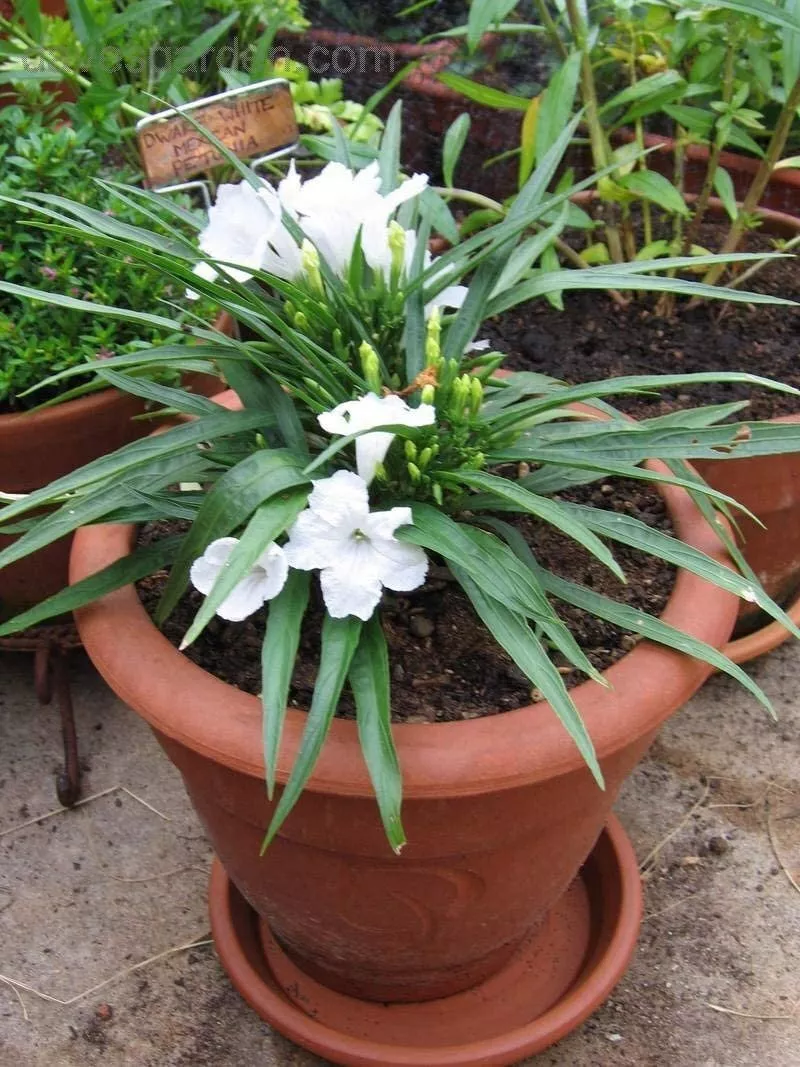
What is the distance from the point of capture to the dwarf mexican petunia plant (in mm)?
860

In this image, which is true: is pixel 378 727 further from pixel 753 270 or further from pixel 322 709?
pixel 753 270

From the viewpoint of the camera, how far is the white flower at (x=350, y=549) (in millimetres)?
856

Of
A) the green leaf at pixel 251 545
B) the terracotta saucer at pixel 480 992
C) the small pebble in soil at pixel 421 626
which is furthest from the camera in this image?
the terracotta saucer at pixel 480 992

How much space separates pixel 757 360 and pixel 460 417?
2.94 ft

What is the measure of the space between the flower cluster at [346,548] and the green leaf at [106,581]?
16 cm

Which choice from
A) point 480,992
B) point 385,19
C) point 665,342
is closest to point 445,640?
point 480,992

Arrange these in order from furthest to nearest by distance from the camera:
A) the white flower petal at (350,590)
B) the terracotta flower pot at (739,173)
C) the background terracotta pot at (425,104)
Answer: the background terracotta pot at (425,104) < the terracotta flower pot at (739,173) < the white flower petal at (350,590)

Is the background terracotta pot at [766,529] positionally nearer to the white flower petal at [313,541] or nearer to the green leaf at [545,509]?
the green leaf at [545,509]

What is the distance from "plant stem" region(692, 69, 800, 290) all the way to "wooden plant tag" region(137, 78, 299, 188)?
0.66 meters

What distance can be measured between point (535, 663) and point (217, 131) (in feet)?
2.94

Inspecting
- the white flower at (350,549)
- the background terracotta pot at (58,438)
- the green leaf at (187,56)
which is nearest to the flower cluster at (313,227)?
the white flower at (350,549)

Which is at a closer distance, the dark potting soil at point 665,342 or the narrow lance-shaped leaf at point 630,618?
the narrow lance-shaped leaf at point 630,618

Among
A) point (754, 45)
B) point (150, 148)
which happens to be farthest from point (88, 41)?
point (754, 45)

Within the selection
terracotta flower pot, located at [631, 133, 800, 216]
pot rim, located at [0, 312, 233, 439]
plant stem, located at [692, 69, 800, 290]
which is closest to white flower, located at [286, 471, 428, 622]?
pot rim, located at [0, 312, 233, 439]
